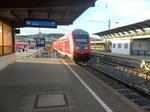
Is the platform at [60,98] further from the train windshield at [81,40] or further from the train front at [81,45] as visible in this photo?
the train windshield at [81,40]

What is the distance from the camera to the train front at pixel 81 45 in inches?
564

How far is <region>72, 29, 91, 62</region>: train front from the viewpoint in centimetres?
1433

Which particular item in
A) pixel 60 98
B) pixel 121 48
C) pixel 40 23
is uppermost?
pixel 40 23

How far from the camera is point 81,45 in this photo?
14633 mm

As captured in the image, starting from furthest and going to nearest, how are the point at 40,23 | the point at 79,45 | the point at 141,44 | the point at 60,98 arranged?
the point at 141,44, the point at 79,45, the point at 40,23, the point at 60,98

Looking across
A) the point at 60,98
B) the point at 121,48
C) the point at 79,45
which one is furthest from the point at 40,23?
the point at 121,48

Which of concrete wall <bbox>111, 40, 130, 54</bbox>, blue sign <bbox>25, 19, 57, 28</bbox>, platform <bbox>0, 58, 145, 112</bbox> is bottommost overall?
platform <bbox>0, 58, 145, 112</bbox>

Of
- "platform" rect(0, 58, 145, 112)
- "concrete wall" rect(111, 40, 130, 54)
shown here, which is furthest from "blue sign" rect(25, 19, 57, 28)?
"concrete wall" rect(111, 40, 130, 54)

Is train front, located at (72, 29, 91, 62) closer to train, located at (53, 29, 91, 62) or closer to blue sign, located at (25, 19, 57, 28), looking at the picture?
train, located at (53, 29, 91, 62)

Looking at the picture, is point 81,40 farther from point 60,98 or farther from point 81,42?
point 60,98

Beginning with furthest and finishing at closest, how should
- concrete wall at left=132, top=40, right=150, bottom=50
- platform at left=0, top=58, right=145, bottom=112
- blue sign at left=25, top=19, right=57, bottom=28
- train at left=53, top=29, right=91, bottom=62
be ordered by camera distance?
concrete wall at left=132, top=40, right=150, bottom=50 < train at left=53, top=29, right=91, bottom=62 < blue sign at left=25, top=19, right=57, bottom=28 < platform at left=0, top=58, right=145, bottom=112

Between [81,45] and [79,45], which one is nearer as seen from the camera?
[79,45]

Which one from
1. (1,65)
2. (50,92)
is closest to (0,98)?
(50,92)

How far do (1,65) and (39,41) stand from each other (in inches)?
234
